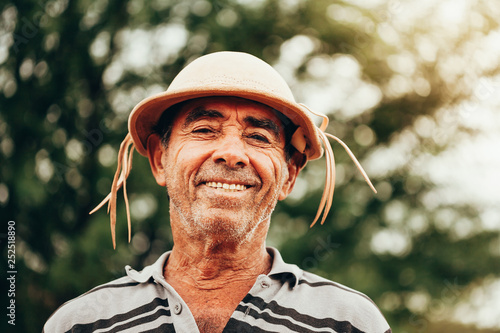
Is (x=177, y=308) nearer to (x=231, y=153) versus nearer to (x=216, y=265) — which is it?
(x=216, y=265)

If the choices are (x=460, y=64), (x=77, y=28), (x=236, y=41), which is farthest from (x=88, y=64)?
(x=460, y=64)

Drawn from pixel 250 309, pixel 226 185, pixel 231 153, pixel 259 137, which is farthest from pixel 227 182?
pixel 250 309

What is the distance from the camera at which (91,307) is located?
2.09 m

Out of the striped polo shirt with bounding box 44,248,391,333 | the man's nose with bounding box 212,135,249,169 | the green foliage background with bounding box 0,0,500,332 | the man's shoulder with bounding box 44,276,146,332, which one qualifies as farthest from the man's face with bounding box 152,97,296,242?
the green foliage background with bounding box 0,0,500,332

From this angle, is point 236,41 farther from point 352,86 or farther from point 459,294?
point 459,294

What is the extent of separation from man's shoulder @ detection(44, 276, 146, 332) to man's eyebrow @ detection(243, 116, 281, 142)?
799 millimetres

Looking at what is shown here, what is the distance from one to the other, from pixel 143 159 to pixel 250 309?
16.1 ft

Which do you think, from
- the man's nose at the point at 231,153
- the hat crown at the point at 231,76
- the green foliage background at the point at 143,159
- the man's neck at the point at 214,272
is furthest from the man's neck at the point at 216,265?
the green foliage background at the point at 143,159

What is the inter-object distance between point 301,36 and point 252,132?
17.9 feet

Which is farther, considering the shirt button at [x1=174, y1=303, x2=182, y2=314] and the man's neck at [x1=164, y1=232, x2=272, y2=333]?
the man's neck at [x1=164, y1=232, x2=272, y2=333]

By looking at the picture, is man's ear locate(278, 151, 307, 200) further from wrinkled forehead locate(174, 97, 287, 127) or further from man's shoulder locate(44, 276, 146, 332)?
man's shoulder locate(44, 276, 146, 332)

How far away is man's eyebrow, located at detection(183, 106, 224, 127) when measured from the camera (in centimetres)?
215

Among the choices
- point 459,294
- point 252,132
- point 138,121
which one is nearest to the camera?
point 252,132

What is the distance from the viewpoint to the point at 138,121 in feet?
7.65
